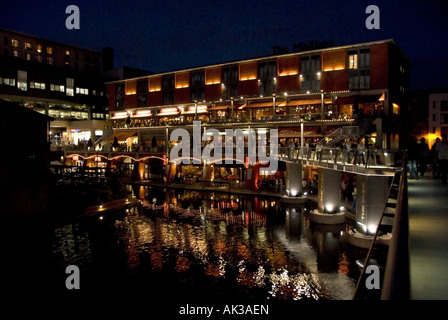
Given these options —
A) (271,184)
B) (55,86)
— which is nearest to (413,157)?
(271,184)

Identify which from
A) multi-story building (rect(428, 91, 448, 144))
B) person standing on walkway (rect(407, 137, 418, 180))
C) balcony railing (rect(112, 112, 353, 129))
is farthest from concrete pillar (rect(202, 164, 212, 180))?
multi-story building (rect(428, 91, 448, 144))

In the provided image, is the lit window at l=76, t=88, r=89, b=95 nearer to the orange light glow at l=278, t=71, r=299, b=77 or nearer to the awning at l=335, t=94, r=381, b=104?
the orange light glow at l=278, t=71, r=299, b=77

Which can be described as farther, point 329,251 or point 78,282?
point 329,251

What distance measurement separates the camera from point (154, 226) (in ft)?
91.5

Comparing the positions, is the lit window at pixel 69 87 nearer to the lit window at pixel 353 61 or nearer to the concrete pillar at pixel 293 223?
the lit window at pixel 353 61

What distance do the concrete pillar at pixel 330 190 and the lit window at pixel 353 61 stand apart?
23941mm

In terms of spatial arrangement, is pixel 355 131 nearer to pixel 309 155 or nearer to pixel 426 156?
pixel 309 155

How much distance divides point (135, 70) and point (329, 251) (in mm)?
73566

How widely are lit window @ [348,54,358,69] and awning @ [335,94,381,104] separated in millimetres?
4166

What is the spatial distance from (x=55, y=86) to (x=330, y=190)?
6343 cm

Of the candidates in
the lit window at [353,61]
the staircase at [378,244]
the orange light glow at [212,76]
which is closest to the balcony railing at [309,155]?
the staircase at [378,244]

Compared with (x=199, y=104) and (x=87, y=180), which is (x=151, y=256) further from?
(x=199, y=104)

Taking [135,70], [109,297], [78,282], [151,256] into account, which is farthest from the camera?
[135,70]
